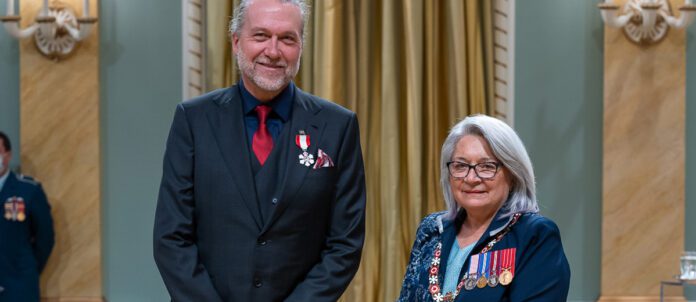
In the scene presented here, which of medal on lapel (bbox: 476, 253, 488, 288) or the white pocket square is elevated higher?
the white pocket square

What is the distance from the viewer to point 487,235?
107 inches

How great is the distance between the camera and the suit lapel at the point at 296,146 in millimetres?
2715

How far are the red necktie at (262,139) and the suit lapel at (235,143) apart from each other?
0.03m

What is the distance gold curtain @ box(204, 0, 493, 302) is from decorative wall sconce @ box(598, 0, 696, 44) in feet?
2.07

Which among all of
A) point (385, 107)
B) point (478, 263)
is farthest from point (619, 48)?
point (478, 263)

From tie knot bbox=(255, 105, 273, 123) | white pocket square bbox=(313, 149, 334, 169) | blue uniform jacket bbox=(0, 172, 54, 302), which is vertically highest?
tie knot bbox=(255, 105, 273, 123)

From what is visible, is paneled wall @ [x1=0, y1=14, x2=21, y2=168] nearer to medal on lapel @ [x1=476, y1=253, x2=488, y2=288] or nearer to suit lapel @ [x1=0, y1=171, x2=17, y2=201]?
suit lapel @ [x1=0, y1=171, x2=17, y2=201]

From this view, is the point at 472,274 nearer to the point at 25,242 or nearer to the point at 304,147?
the point at 304,147

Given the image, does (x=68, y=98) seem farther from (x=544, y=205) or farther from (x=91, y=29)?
(x=544, y=205)

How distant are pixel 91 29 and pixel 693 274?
10.4 ft

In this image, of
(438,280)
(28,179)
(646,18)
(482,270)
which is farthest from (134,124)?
(482,270)

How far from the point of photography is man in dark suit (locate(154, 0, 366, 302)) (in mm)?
2709

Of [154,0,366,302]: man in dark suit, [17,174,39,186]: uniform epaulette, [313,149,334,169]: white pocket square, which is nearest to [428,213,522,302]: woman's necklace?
[154,0,366,302]: man in dark suit

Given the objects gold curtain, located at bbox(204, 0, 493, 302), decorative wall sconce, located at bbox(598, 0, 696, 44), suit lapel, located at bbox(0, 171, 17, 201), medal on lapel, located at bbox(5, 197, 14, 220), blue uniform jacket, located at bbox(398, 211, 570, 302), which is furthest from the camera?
medal on lapel, located at bbox(5, 197, 14, 220)
